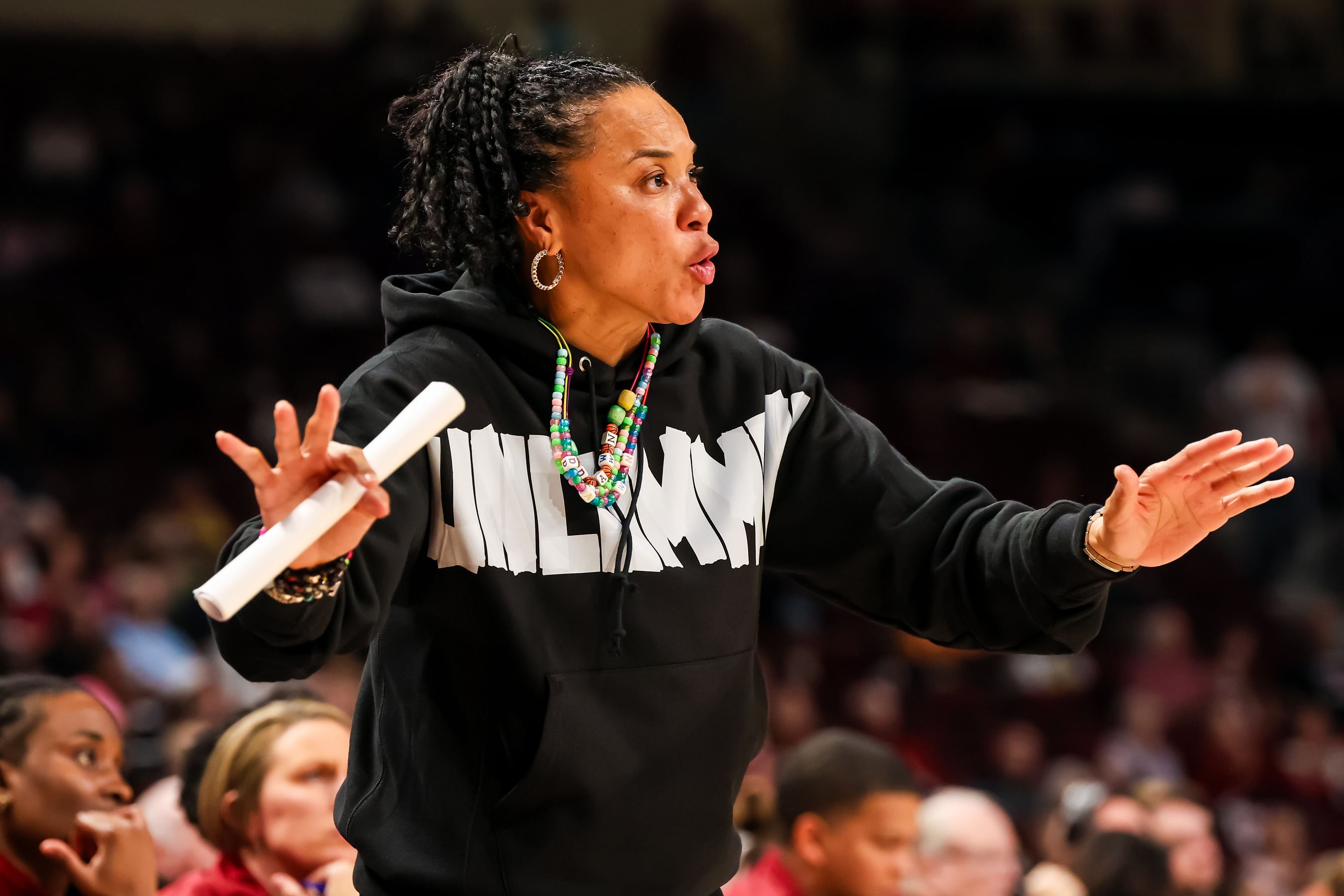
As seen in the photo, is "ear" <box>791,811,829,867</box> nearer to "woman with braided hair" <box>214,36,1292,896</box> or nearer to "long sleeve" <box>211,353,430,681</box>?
"woman with braided hair" <box>214,36,1292,896</box>

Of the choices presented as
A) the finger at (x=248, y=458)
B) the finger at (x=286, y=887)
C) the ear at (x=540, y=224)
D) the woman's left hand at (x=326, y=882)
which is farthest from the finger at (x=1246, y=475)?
the finger at (x=286, y=887)

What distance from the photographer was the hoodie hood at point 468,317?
210 centimetres

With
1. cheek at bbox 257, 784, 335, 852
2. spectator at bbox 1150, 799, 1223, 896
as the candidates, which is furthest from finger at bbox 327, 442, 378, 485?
spectator at bbox 1150, 799, 1223, 896

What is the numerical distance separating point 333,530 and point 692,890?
0.70 metres

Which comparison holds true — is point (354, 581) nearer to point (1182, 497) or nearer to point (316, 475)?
point (316, 475)

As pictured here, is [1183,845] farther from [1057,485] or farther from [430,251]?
[1057,485]

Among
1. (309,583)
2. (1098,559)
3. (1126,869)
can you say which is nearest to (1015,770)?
(1126,869)

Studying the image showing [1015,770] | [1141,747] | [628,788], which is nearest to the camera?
[628,788]

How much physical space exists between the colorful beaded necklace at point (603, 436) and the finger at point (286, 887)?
1.05 metres

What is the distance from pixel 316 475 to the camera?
1686mm

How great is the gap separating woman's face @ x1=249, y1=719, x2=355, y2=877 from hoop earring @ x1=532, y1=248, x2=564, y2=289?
1.05 metres

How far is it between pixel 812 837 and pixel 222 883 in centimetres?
121

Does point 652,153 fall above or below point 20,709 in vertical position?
above

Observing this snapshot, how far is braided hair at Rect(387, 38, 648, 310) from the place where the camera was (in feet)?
7.06
